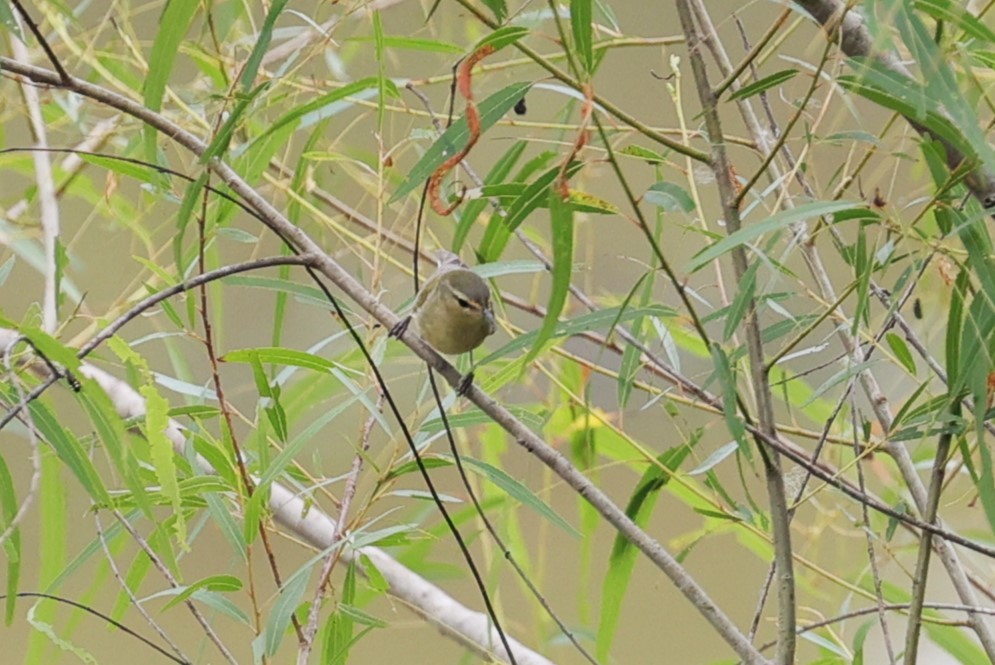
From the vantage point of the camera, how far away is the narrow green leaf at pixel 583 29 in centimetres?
55

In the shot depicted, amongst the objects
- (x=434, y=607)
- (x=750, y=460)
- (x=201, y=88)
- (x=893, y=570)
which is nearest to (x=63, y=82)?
(x=750, y=460)

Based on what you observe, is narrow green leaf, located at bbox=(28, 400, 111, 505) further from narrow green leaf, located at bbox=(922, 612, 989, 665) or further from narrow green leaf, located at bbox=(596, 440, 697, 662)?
narrow green leaf, located at bbox=(922, 612, 989, 665)

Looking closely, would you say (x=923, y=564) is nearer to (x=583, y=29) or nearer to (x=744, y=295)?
(x=744, y=295)

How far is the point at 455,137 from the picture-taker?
2.02 ft

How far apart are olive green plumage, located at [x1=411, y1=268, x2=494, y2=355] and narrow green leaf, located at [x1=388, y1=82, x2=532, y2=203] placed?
36 centimetres

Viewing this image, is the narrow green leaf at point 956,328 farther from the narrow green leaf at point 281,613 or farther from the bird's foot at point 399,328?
the narrow green leaf at point 281,613

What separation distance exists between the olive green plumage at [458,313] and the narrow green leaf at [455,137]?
36 cm

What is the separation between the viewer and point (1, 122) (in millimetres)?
1094

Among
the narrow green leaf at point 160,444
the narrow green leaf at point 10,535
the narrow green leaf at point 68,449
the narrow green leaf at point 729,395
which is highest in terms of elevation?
the narrow green leaf at point 729,395

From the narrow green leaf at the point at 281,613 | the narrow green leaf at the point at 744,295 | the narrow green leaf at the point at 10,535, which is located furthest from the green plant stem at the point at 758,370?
the narrow green leaf at the point at 10,535

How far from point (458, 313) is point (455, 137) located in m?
0.40

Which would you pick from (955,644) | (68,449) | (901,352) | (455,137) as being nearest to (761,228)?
(455,137)

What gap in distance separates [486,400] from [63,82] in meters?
0.29

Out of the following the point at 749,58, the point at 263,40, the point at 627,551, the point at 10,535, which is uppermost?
the point at 749,58
